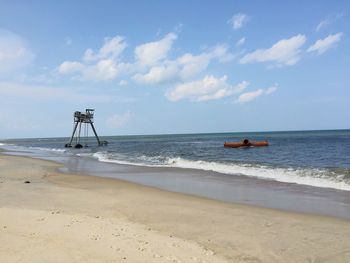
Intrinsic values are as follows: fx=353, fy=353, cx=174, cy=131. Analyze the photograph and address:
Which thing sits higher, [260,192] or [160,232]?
[160,232]

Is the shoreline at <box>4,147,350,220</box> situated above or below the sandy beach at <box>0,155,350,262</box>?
below

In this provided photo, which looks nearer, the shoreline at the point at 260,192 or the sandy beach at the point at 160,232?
the sandy beach at the point at 160,232

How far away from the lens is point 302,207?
9750 mm

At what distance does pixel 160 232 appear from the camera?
22.6 ft

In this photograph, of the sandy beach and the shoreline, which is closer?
the sandy beach

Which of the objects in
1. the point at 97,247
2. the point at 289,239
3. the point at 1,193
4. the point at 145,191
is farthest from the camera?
the point at 145,191

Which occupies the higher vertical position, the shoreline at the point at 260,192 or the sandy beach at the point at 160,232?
the sandy beach at the point at 160,232

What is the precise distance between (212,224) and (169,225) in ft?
3.05

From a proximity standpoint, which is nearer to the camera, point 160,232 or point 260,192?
point 160,232

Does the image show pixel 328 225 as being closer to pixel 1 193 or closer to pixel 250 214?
pixel 250 214

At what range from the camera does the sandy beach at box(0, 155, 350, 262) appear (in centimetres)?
526

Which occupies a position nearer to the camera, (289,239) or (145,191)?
(289,239)

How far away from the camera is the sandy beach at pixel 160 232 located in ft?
17.3

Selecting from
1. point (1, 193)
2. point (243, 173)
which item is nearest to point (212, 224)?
point (1, 193)
